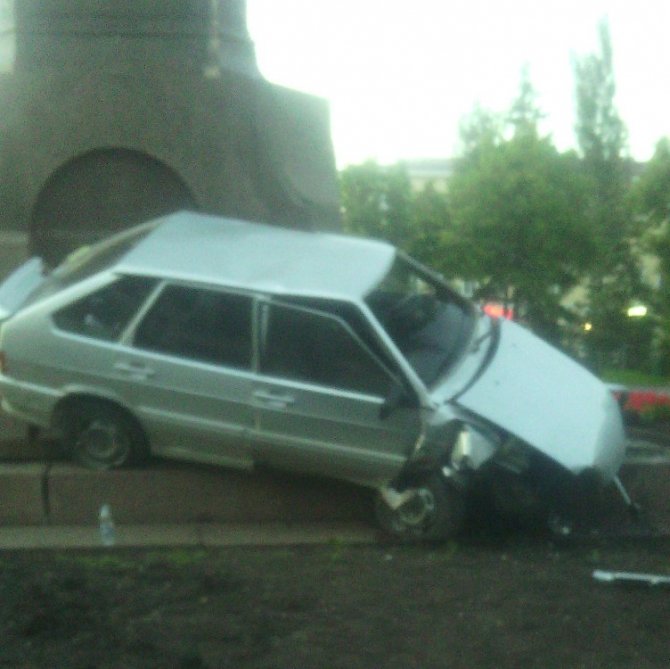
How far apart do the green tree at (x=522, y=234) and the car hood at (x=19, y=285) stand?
21293 millimetres

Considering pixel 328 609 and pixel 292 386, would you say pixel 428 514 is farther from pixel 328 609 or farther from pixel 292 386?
pixel 328 609

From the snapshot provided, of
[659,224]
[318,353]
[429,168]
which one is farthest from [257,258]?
[429,168]

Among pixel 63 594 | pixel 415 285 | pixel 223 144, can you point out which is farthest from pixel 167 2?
pixel 63 594

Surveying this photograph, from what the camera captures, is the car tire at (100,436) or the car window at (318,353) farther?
the car tire at (100,436)

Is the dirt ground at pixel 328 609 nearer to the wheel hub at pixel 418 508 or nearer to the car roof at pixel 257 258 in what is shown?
the wheel hub at pixel 418 508

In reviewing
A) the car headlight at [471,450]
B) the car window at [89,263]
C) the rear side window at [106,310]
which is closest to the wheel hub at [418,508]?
the car headlight at [471,450]

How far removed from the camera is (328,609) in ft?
19.8

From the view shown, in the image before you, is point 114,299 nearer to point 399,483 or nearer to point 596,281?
point 399,483

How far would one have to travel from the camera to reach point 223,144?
32.4 feet

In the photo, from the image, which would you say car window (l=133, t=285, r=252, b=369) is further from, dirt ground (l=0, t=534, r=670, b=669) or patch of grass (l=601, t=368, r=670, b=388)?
patch of grass (l=601, t=368, r=670, b=388)

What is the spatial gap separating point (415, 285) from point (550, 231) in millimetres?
22913

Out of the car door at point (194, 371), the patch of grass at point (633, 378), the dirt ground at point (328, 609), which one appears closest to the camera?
the dirt ground at point (328, 609)

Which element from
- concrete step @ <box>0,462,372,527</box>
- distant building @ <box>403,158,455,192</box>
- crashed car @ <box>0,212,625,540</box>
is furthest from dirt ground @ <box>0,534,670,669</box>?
distant building @ <box>403,158,455,192</box>

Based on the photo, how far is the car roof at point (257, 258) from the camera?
7.75 metres
